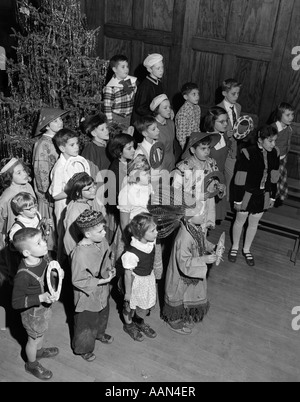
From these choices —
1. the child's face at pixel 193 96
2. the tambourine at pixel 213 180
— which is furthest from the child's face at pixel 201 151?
the child's face at pixel 193 96

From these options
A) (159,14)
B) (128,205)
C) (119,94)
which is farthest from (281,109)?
(128,205)

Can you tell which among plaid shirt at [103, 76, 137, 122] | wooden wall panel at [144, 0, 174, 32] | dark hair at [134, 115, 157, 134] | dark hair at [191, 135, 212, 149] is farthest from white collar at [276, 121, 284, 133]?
wooden wall panel at [144, 0, 174, 32]

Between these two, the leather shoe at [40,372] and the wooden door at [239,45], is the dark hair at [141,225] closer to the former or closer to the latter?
the leather shoe at [40,372]

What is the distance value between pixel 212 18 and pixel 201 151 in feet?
9.33

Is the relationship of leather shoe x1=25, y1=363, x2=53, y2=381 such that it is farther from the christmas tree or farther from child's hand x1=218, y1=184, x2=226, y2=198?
Result: child's hand x1=218, y1=184, x2=226, y2=198

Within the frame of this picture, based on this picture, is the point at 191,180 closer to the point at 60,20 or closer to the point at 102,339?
the point at 102,339

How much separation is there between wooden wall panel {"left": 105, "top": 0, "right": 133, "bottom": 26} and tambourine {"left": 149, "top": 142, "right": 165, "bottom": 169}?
2867 millimetres

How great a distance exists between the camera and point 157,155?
5488 millimetres

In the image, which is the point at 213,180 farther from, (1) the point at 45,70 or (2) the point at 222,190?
(1) the point at 45,70

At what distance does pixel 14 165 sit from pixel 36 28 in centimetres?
217

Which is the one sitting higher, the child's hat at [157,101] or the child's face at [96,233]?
the child's hat at [157,101]

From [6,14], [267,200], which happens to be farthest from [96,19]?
[267,200]

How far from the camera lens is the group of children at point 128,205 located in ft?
12.3

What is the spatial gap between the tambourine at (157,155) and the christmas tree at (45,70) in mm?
1013
